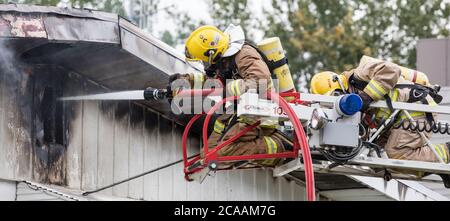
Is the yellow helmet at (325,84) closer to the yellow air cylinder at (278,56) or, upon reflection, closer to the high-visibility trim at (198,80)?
the yellow air cylinder at (278,56)

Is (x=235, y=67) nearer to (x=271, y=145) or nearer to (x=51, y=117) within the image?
(x=271, y=145)

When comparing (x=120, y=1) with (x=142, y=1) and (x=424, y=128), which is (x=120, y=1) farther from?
(x=424, y=128)

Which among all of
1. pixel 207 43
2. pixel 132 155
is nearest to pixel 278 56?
pixel 207 43

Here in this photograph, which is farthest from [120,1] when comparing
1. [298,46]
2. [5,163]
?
[298,46]

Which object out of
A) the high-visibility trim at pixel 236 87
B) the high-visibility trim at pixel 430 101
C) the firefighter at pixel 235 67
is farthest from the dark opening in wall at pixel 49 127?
the high-visibility trim at pixel 430 101

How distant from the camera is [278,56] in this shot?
27.1 ft

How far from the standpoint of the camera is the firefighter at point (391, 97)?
809 centimetres

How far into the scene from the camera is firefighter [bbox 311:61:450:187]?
8.09 metres

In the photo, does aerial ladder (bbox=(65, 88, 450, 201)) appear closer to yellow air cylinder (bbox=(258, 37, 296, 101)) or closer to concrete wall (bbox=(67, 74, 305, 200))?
yellow air cylinder (bbox=(258, 37, 296, 101))

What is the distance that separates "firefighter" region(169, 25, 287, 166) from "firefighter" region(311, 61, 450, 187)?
0.73 meters

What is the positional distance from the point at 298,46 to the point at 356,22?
1981 millimetres

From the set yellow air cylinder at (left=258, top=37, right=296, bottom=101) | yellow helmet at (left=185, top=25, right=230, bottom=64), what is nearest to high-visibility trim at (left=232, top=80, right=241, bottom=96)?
yellow helmet at (left=185, top=25, right=230, bottom=64)

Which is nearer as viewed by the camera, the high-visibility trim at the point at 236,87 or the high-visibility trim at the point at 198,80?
the high-visibility trim at the point at 236,87

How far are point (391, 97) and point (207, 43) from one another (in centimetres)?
155
